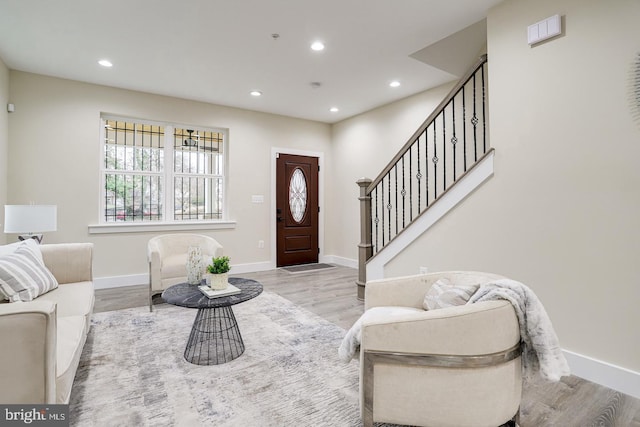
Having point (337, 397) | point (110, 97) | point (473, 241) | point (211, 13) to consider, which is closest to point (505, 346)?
point (337, 397)

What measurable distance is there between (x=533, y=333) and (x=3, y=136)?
5.29m

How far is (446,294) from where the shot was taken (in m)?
1.76

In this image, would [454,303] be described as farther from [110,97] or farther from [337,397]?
[110,97]

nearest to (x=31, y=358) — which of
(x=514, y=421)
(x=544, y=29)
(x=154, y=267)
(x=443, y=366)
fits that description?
(x=443, y=366)

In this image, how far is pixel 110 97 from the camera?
447 cm

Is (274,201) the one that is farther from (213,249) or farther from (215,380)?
(215,380)

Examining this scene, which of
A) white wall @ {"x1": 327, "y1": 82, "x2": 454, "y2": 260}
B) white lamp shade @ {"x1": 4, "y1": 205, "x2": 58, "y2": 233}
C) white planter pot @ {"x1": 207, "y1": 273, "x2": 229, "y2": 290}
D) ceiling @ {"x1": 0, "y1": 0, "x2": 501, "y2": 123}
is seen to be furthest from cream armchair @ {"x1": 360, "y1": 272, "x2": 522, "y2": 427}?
white wall @ {"x1": 327, "y1": 82, "x2": 454, "y2": 260}

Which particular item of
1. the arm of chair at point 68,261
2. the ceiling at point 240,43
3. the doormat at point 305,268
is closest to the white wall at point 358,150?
the ceiling at point 240,43

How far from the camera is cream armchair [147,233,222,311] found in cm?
351

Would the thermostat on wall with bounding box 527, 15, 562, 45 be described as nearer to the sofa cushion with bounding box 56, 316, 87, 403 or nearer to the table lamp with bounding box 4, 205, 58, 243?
the sofa cushion with bounding box 56, 316, 87, 403

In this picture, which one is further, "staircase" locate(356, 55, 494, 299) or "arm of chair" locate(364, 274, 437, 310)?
"staircase" locate(356, 55, 494, 299)

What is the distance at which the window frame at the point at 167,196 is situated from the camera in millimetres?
4516

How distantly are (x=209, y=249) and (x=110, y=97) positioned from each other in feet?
8.39

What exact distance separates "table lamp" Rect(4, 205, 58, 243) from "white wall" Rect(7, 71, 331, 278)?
1149 mm
